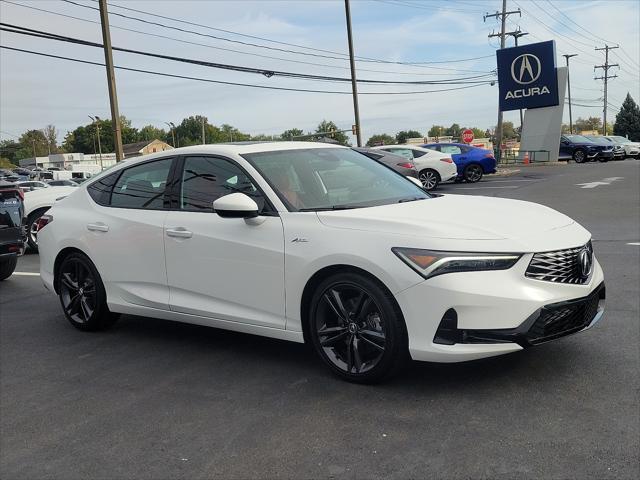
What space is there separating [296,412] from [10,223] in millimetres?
5663

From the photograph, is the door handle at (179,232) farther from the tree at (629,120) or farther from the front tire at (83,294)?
the tree at (629,120)

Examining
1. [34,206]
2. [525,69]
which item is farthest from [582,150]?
[34,206]

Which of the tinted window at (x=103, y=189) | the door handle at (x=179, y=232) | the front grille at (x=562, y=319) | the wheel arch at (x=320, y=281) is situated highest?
the tinted window at (x=103, y=189)

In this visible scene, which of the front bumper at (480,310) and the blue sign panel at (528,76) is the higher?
the blue sign panel at (528,76)

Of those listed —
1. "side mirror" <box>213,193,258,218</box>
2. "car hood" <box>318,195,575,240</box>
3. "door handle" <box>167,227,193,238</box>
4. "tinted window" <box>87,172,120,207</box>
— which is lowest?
"door handle" <box>167,227,193,238</box>

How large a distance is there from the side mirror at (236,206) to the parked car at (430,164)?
17690 mm

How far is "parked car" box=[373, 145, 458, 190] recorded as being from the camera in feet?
70.8

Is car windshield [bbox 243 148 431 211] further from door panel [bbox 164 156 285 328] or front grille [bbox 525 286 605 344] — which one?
front grille [bbox 525 286 605 344]

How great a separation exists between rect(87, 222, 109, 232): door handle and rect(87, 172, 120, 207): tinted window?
0.64 feet

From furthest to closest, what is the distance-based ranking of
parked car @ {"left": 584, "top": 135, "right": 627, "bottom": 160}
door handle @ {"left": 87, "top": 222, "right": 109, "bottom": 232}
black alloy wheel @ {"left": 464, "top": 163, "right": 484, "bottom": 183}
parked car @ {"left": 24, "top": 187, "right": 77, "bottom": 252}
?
parked car @ {"left": 584, "top": 135, "right": 627, "bottom": 160}, black alloy wheel @ {"left": 464, "top": 163, "right": 484, "bottom": 183}, parked car @ {"left": 24, "top": 187, "right": 77, "bottom": 252}, door handle @ {"left": 87, "top": 222, "right": 109, "bottom": 232}

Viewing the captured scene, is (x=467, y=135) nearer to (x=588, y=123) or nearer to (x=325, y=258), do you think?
(x=325, y=258)

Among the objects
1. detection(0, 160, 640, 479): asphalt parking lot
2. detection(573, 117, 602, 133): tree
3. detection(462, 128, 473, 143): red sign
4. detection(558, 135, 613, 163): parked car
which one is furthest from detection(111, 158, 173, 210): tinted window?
detection(573, 117, 602, 133): tree

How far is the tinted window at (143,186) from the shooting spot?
5.03 m

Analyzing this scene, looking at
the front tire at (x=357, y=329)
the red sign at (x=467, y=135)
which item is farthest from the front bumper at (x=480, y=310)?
the red sign at (x=467, y=135)
